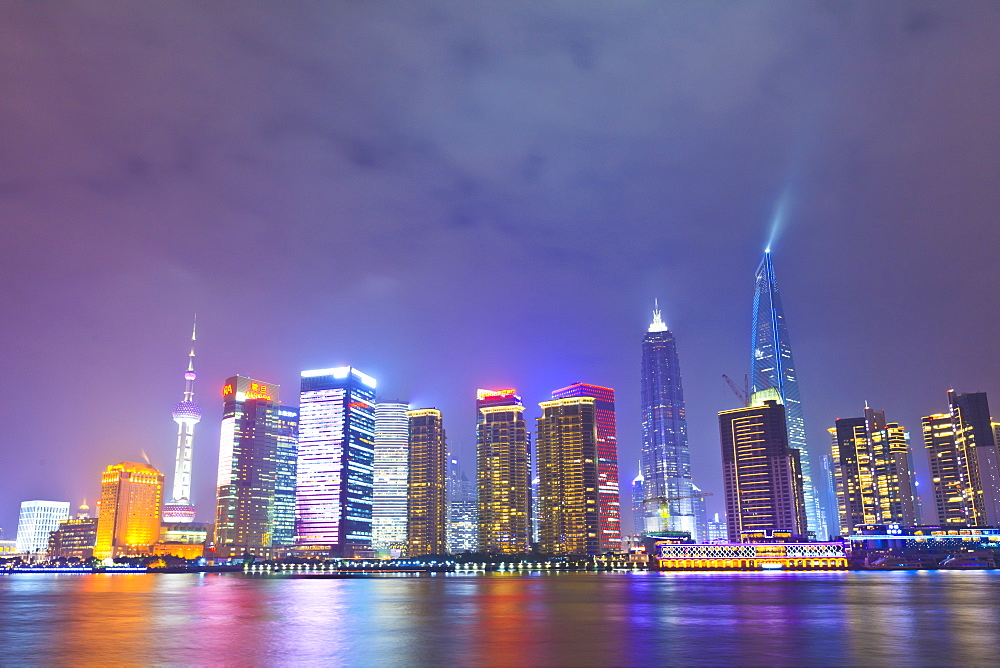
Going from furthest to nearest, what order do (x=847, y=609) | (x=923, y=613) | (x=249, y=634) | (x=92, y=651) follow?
(x=847, y=609)
(x=923, y=613)
(x=249, y=634)
(x=92, y=651)

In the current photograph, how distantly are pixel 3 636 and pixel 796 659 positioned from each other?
63389 mm

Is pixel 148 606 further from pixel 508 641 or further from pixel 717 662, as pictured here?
pixel 717 662

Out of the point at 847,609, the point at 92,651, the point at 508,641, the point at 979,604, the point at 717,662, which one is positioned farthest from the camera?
the point at 979,604

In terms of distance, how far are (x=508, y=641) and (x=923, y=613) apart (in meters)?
51.1

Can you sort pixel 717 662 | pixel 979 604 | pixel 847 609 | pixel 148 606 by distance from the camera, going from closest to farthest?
1. pixel 717 662
2. pixel 847 609
3. pixel 979 604
4. pixel 148 606

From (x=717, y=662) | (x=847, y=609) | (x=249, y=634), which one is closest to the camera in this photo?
(x=717, y=662)

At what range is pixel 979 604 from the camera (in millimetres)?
98750

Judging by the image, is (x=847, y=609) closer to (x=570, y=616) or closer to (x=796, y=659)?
(x=570, y=616)

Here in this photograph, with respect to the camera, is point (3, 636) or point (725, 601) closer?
point (3, 636)

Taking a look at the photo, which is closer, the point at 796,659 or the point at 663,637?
the point at 796,659

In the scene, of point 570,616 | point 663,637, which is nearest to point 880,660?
point 663,637

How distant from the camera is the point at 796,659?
48.1 metres

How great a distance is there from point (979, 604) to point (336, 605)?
82.5 m

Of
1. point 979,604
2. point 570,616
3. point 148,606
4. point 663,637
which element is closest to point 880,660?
point 663,637
